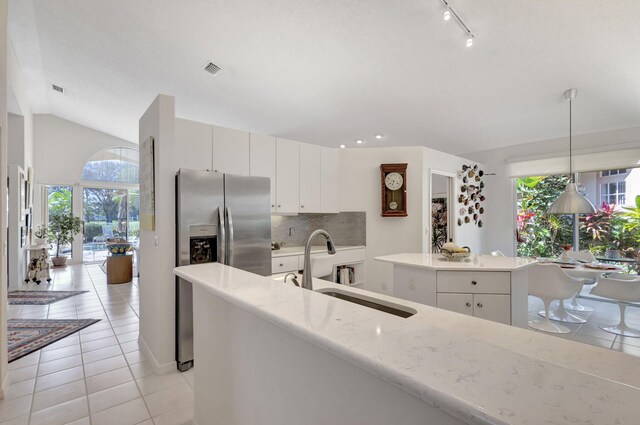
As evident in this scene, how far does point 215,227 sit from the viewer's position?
112 inches

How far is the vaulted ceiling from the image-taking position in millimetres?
2875

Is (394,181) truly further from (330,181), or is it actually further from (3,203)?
(3,203)

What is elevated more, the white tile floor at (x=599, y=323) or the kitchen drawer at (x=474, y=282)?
the kitchen drawer at (x=474, y=282)

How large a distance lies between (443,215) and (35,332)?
227 inches

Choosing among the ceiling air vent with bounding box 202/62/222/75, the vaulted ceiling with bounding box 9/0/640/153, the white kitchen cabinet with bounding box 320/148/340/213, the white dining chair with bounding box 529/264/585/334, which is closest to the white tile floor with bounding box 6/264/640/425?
the white dining chair with bounding box 529/264/585/334

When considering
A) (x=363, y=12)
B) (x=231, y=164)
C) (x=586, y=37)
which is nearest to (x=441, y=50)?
(x=363, y=12)

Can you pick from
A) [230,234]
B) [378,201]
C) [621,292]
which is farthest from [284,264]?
[621,292]

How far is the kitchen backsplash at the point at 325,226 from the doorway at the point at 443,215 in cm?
135

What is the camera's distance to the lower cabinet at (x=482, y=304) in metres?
2.48

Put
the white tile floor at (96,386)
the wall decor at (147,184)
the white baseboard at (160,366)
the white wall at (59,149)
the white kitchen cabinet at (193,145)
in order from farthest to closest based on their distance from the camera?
the white wall at (59,149)
the white kitchen cabinet at (193,145)
the wall decor at (147,184)
the white baseboard at (160,366)
the white tile floor at (96,386)

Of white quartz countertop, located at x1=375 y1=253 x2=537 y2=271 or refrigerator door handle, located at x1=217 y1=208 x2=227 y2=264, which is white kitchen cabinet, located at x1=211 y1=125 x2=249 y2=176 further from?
white quartz countertop, located at x1=375 y1=253 x2=537 y2=271

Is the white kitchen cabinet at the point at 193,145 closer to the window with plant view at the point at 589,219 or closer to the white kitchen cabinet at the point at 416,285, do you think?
the white kitchen cabinet at the point at 416,285

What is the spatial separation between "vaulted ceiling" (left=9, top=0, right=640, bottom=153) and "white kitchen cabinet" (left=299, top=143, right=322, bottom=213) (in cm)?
85

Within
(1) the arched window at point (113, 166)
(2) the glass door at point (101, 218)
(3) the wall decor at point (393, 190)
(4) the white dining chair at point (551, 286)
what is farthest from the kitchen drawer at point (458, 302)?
(1) the arched window at point (113, 166)
